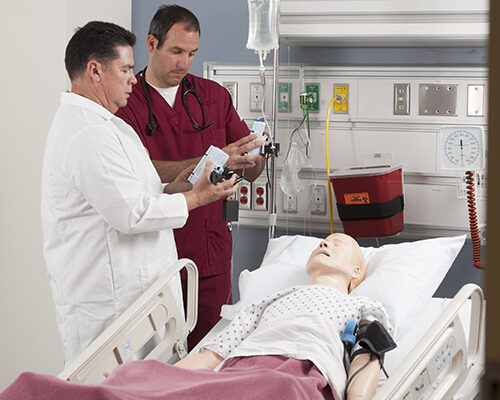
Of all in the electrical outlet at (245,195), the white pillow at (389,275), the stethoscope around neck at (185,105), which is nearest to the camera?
the white pillow at (389,275)

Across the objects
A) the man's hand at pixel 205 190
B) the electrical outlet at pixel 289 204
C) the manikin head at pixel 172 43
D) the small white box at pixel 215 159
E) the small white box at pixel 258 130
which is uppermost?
the manikin head at pixel 172 43

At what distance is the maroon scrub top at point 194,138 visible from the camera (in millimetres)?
2770

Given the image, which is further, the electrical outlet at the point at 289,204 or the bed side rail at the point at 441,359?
the electrical outlet at the point at 289,204

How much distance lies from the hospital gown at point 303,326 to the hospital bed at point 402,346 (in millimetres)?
163

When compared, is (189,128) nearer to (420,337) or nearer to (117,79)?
(117,79)

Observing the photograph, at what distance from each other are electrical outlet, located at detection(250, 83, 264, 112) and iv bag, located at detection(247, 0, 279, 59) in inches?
20.8

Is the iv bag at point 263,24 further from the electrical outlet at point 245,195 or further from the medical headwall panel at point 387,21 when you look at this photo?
the electrical outlet at point 245,195

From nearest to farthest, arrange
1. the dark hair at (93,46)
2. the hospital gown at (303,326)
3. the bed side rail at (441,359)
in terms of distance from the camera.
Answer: the bed side rail at (441,359) → the hospital gown at (303,326) → the dark hair at (93,46)

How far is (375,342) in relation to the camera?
1801 millimetres

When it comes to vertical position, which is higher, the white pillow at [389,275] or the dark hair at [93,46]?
the dark hair at [93,46]

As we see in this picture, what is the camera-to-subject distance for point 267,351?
1893 mm

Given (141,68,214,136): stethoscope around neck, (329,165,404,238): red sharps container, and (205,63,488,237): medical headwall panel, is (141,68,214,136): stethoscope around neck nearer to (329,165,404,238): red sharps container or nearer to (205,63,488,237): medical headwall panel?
(205,63,488,237): medical headwall panel

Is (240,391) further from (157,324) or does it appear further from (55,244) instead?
(55,244)

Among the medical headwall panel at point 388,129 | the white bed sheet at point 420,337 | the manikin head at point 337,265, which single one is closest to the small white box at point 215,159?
the manikin head at point 337,265
